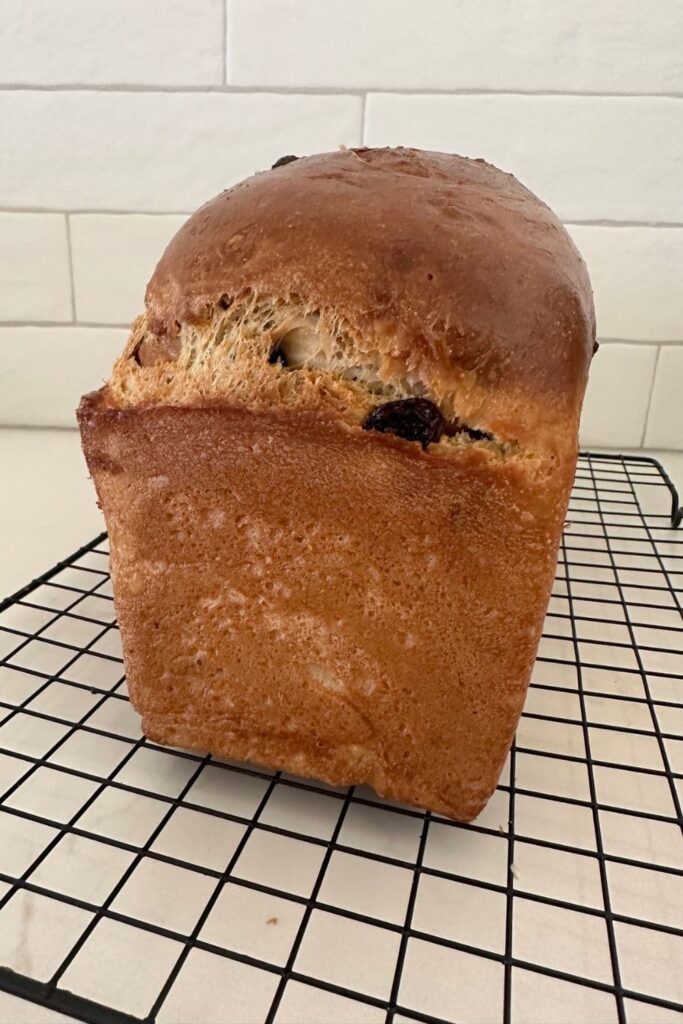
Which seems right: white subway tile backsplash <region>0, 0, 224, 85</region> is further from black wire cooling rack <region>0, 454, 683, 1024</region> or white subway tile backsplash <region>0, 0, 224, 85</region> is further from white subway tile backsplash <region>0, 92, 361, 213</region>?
black wire cooling rack <region>0, 454, 683, 1024</region>

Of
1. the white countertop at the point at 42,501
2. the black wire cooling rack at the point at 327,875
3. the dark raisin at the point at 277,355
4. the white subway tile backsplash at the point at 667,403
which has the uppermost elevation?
the dark raisin at the point at 277,355

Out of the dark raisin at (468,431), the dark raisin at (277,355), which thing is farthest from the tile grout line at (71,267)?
the dark raisin at (468,431)

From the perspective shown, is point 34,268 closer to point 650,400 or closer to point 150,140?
point 150,140

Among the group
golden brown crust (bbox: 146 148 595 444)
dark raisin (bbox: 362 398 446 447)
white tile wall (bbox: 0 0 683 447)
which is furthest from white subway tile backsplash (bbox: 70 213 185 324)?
dark raisin (bbox: 362 398 446 447)

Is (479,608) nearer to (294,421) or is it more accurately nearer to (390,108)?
(294,421)

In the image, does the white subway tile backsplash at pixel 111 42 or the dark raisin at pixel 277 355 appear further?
the white subway tile backsplash at pixel 111 42

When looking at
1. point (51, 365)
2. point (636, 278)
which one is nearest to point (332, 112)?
point (636, 278)

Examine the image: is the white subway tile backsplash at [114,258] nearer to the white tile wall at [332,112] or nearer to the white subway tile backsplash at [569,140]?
the white tile wall at [332,112]

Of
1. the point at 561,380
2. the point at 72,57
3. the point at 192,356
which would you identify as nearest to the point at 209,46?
the point at 72,57
